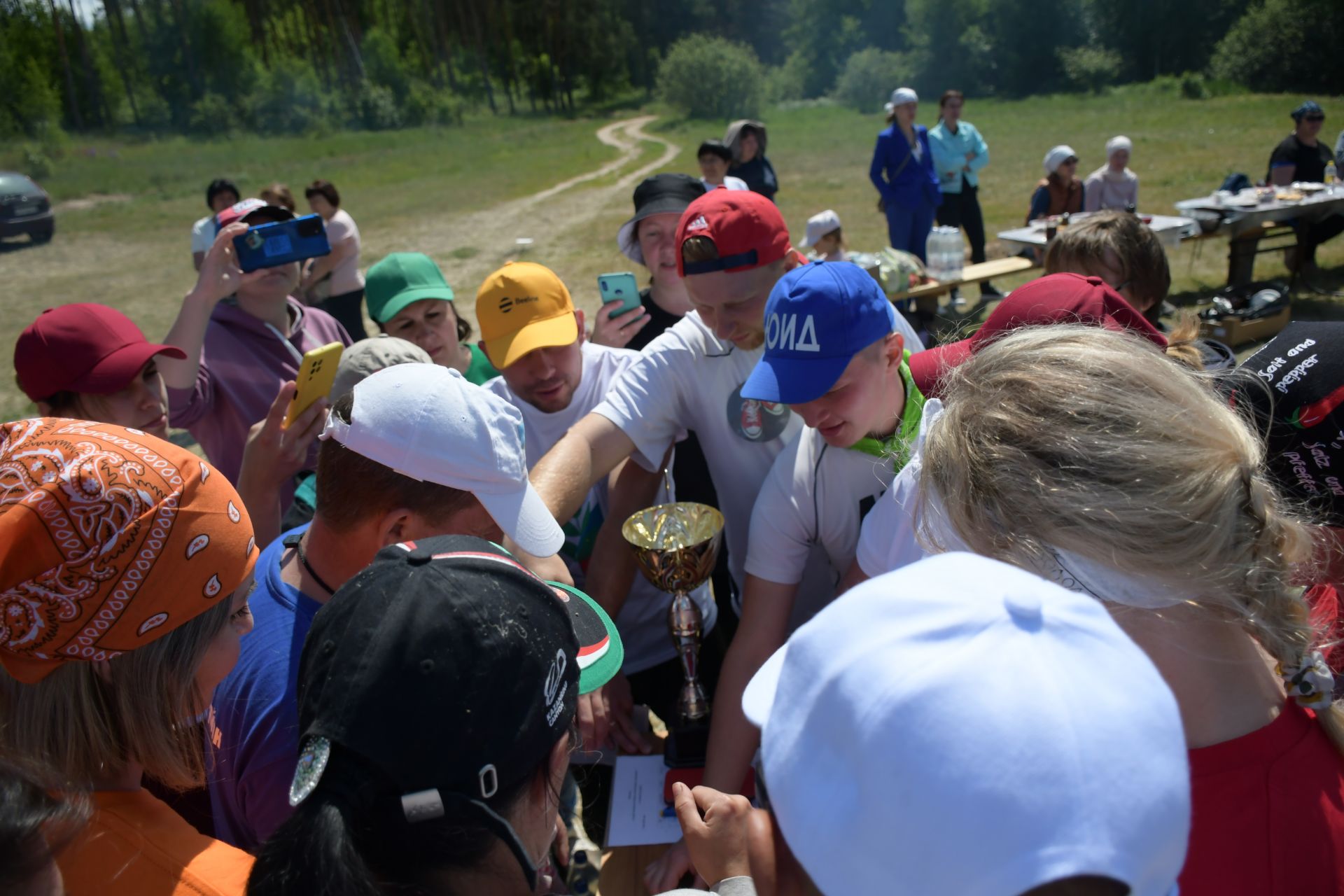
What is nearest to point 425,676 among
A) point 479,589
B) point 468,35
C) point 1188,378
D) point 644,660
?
point 479,589

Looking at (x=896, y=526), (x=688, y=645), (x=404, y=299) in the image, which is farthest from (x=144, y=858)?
(x=404, y=299)

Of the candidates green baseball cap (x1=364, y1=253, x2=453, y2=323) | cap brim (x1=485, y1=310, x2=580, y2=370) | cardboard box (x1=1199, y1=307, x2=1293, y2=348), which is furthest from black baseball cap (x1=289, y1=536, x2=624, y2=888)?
cardboard box (x1=1199, y1=307, x2=1293, y2=348)

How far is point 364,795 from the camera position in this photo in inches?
36.1

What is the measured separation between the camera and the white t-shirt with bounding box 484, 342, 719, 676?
2.56 m

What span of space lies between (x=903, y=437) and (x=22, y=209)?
69.5ft

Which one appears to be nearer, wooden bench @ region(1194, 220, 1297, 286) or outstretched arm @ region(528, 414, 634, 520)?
outstretched arm @ region(528, 414, 634, 520)

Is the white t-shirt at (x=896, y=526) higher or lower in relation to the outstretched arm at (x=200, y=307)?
lower

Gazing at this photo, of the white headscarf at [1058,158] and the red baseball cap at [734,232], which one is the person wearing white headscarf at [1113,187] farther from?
the red baseball cap at [734,232]

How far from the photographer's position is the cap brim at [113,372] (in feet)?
8.20

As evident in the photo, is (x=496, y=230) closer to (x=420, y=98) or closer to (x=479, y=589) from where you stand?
(x=479, y=589)

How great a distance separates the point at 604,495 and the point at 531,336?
0.58 meters

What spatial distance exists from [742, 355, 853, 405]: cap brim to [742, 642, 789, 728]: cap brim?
91 cm

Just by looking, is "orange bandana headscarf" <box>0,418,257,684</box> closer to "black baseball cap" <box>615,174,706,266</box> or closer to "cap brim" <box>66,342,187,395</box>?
"cap brim" <box>66,342,187,395</box>

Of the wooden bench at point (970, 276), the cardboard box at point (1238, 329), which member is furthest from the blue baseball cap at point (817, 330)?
the cardboard box at point (1238, 329)
